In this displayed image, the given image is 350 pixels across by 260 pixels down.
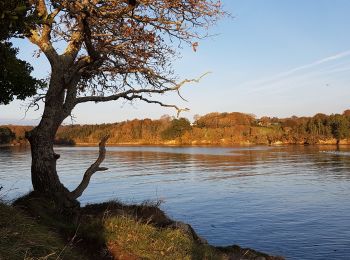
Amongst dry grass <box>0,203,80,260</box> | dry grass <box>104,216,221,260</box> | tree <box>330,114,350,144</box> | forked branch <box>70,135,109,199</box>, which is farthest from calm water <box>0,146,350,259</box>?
tree <box>330,114,350,144</box>

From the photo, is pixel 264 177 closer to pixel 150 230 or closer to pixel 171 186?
pixel 171 186

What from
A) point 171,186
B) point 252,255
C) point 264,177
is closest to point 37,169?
point 252,255

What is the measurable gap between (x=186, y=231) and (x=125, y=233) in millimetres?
3493

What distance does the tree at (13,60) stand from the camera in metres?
6.48

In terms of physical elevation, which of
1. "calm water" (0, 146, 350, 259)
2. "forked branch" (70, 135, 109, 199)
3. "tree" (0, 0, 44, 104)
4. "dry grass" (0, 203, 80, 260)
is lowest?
"calm water" (0, 146, 350, 259)

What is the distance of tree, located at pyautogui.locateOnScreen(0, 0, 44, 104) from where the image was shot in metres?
6.48

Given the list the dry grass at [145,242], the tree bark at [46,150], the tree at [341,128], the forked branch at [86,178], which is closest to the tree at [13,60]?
the tree bark at [46,150]

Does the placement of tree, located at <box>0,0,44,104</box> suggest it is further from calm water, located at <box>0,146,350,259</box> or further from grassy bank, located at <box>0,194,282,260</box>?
calm water, located at <box>0,146,350,259</box>

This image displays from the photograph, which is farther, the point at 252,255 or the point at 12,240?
the point at 252,255

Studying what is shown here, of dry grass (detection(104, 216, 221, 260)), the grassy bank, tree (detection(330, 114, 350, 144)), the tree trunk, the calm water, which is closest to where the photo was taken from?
the grassy bank

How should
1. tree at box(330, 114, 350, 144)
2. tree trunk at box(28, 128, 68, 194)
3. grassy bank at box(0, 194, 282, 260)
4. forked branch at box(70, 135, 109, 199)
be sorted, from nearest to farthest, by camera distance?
grassy bank at box(0, 194, 282, 260) → tree trunk at box(28, 128, 68, 194) → forked branch at box(70, 135, 109, 199) → tree at box(330, 114, 350, 144)

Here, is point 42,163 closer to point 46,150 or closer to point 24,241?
point 46,150

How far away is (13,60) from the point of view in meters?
11.2

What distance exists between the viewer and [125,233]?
1148 cm
